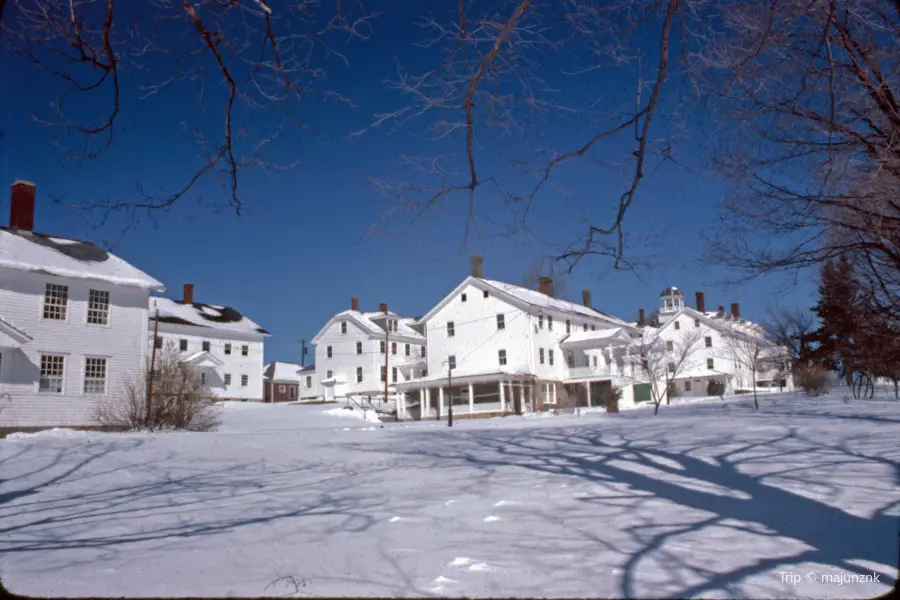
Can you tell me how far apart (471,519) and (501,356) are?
3744 cm

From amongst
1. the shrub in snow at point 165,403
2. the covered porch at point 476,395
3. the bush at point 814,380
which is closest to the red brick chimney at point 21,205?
the shrub in snow at point 165,403

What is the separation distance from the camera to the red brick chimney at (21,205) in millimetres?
25766

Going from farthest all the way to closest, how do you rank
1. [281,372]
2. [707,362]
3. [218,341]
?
[281,372]
[707,362]
[218,341]

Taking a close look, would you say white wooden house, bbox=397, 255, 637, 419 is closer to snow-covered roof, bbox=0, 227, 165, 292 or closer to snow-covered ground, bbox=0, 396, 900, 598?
snow-covered roof, bbox=0, 227, 165, 292

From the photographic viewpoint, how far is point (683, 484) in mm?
9586

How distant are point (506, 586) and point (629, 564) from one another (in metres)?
1.25

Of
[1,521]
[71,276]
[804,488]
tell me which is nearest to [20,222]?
[71,276]

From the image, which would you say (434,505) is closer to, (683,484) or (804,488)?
(683,484)

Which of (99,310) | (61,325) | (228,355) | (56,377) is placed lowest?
(56,377)

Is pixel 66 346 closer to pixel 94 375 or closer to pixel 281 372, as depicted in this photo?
pixel 94 375

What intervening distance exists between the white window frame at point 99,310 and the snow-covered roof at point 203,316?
67.7 ft

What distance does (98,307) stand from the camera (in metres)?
26.6

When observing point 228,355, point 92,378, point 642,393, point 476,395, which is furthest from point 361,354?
point 92,378

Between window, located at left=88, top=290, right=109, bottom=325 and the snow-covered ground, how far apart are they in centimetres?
1175
